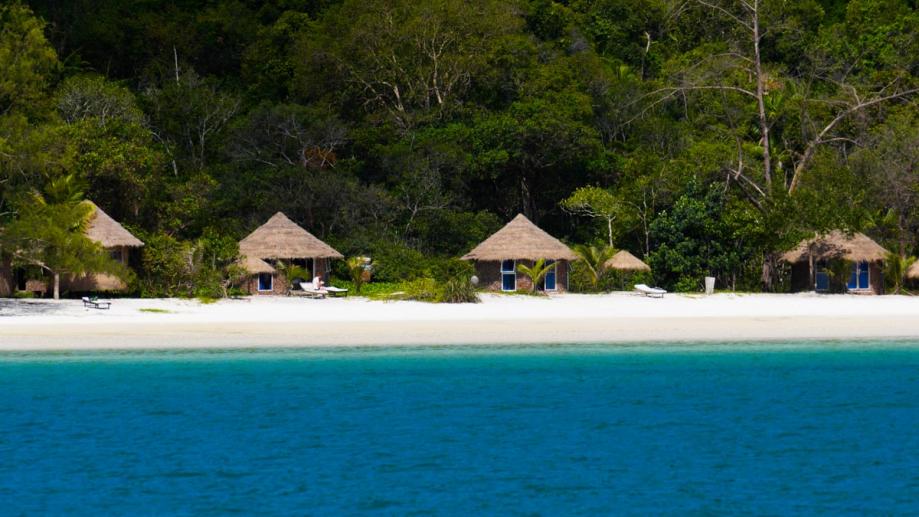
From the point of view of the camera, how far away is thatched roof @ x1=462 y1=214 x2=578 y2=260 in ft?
126

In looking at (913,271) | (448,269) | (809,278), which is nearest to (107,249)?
(448,269)

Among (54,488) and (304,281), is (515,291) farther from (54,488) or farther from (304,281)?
(54,488)

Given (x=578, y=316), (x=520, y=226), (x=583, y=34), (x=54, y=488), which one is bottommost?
(x=54, y=488)

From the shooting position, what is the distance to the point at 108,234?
35656 millimetres

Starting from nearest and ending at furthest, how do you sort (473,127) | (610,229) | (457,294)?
(457,294)
(610,229)
(473,127)

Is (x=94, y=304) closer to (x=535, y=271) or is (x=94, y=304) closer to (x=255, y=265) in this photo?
(x=255, y=265)

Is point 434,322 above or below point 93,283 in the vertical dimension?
below

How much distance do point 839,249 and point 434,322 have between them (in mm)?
15320

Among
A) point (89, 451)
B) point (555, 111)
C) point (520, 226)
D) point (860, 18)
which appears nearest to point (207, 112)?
point (555, 111)

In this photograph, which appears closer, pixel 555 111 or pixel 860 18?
pixel 555 111

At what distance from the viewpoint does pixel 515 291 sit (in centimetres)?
3803

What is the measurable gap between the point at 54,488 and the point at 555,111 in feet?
128

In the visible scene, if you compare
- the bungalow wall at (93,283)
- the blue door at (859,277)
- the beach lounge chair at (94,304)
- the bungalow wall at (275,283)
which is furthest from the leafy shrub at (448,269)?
the beach lounge chair at (94,304)

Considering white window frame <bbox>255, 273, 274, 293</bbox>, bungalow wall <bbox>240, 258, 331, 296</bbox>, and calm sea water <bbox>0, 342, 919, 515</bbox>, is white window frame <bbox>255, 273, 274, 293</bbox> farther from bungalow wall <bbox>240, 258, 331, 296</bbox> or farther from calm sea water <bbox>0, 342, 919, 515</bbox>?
calm sea water <bbox>0, 342, 919, 515</bbox>
